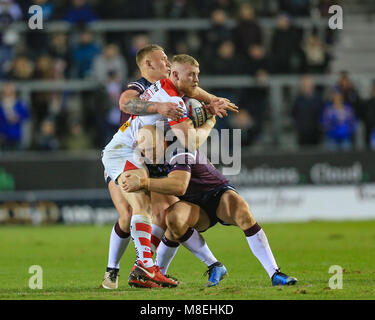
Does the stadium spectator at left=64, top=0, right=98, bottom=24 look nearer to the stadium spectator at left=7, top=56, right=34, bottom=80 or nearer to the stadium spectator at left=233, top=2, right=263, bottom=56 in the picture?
the stadium spectator at left=7, top=56, right=34, bottom=80

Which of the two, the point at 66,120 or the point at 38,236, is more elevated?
the point at 66,120

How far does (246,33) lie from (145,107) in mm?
12109

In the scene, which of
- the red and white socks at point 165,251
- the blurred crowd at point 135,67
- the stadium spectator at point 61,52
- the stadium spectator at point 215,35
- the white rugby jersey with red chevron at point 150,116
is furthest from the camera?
the stadium spectator at point 61,52

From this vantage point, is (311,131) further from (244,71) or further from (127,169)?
(127,169)

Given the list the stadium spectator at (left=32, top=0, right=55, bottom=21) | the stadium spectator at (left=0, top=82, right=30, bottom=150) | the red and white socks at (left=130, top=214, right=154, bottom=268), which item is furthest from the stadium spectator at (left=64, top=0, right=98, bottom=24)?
the red and white socks at (left=130, top=214, right=154, bottom=268)

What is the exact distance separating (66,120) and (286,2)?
680 cm

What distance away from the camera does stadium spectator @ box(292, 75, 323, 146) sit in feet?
63.3

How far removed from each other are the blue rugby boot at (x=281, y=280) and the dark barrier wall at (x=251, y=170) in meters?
10.1

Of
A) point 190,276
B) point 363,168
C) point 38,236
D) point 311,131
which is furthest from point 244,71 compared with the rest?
point 190,276

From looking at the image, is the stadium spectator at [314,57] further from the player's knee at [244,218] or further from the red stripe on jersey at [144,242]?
the red stripe on jersey at [144,242]

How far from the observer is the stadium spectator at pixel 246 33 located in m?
20.3

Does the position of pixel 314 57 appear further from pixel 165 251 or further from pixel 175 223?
pixel 175 223

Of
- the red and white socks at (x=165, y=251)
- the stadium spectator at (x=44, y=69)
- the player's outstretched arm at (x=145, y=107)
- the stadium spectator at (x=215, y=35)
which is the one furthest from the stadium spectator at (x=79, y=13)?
the red and white socks at (x=165, y=251)

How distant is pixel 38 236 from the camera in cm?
1659
